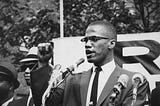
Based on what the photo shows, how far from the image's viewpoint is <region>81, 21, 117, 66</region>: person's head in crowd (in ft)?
9.81

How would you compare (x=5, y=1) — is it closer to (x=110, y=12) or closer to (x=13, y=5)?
(x=13, y=5)

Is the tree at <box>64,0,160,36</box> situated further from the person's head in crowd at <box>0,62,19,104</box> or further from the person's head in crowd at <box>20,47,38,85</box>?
the person's head in crowd at <box>0,62,19,104</box>

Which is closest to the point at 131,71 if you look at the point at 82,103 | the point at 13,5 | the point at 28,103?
the point at 82,103

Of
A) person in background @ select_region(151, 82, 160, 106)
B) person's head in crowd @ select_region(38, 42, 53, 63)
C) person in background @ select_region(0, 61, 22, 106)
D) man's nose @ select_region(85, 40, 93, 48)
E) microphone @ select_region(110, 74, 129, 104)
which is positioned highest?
man's nose @ select_region(85, 40, 93, 48)

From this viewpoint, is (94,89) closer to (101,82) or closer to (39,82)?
(101,82)

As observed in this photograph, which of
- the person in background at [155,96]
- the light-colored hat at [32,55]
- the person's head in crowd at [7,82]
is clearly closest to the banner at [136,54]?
the person in background at [155,96]

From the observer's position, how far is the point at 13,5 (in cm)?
379

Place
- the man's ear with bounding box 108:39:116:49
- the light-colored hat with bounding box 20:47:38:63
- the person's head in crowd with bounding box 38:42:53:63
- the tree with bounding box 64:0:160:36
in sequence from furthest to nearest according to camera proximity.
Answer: the light-colored hat with bounding box 20:47:38:63 < the person's head in crowd with bounding box 38:42:53:63 < the tree with bounding box 64:0:160:36 < the man's ear with bounding box 108:39:116:49

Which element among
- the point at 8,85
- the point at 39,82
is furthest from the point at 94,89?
the point at 8,85

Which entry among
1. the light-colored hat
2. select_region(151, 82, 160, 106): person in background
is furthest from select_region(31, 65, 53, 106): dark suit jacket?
select_region(151, 82, 160, 106): person in background

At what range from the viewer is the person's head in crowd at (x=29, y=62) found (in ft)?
11.5

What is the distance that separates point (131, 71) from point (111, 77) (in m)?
0.16

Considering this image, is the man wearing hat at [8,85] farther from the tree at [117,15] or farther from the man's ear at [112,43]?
the man's ear at [112,43]

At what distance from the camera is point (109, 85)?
2.96 metres
